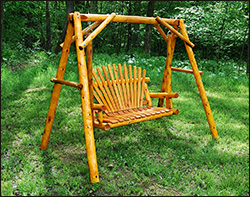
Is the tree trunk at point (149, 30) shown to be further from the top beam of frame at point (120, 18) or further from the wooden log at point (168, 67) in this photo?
the top beam of frame at point (120, 18)

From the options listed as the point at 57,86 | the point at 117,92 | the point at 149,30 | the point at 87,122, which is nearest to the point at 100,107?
the point at 87,122

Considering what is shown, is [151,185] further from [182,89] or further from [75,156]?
[182,89]

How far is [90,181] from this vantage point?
260 cm

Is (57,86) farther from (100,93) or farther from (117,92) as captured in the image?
(117,92)

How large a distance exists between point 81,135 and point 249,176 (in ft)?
6.97

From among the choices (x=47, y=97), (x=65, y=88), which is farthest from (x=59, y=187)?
(x=65, y=88)

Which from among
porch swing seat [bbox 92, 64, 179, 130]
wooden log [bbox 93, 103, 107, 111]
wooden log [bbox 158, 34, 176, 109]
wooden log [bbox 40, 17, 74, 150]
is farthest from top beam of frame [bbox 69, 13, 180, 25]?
wooden log [bbox 93, 103, 107, 111]

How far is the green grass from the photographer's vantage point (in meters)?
2.56

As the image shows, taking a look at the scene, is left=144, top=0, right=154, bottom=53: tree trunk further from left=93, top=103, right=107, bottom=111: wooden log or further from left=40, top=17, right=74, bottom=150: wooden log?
left=93, top=103, right=107, bottom=111: wooden log

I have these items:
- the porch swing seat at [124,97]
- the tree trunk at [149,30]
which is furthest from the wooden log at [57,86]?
the tree trunk at [149,30]

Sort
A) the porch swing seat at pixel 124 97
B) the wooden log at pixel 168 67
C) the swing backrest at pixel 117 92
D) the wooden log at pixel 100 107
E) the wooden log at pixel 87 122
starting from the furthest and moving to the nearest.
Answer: the wooden log at pixel 168 67 → the swing backrest at pixel 117 92 → the porch swing seat at pixel 124 97 → the wooden log at pixel 100 107 → the wooden log at pixel 87 122

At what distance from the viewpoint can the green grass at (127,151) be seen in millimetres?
2559

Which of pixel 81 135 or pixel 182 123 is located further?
pixel 182 123

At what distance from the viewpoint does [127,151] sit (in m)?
3.24
